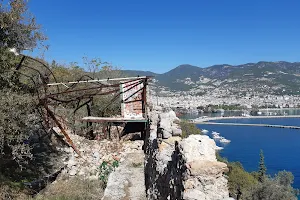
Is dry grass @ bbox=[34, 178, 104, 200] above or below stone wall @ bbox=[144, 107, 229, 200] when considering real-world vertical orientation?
below

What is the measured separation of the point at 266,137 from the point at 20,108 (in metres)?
121

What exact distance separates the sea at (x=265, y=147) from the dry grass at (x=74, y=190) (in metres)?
65.0

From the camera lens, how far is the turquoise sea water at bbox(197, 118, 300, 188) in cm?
8154

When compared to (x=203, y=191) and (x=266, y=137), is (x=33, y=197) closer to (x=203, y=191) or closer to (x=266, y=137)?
(x=203, y=191)

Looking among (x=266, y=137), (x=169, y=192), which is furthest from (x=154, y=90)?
(x=266, y=137)

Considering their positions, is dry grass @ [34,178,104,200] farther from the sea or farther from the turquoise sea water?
the turquoise sea water

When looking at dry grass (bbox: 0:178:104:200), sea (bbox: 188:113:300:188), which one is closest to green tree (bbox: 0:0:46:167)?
dry grass (bbox: 0:178:104:200)

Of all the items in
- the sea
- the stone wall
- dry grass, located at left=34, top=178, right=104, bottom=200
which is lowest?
the sea

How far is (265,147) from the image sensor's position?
102m

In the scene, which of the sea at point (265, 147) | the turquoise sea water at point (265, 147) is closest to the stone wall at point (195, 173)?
the sea at point (265, 147)

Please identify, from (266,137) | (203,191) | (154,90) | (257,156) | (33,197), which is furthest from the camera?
(266,137)

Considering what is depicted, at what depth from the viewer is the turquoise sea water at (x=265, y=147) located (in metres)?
81.5

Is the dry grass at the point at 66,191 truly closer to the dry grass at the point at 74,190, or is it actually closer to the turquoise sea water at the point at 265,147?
the dry grass at the point at 74,190

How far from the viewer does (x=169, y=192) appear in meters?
5.01
